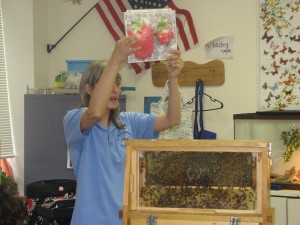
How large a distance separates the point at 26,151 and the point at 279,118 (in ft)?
7.01

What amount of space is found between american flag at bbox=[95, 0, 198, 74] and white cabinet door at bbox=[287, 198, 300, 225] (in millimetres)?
1596

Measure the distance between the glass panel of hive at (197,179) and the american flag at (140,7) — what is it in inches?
107

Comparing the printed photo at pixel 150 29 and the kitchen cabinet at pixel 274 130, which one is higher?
the printed photo at pixel 150 29

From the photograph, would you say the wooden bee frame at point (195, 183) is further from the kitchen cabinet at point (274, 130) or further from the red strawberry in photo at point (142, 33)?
the kitchen cabinet at point (274, 130)

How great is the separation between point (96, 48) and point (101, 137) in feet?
9.03

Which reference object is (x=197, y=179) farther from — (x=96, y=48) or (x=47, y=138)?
(x=96, y=48)

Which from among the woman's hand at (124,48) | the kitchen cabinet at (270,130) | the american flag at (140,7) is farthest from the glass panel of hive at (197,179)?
the american flag at (140,7)

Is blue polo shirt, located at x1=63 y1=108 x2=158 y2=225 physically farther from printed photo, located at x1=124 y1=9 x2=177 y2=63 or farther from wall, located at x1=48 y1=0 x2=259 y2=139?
wall, located at x1=48 y1=0 x2=259 y2=139

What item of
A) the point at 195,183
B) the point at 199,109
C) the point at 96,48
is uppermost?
the point at 96,48

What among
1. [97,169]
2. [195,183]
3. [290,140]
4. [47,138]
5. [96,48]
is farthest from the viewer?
[96,48]

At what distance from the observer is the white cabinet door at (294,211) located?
379cm

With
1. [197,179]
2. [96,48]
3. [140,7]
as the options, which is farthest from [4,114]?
[197,179]

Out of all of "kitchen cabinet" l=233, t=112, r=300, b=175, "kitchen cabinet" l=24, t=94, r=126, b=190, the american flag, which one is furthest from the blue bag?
"kitchen cabinet" l=24, t=94, r=126, b=190

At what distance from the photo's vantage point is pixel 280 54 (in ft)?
14.1
